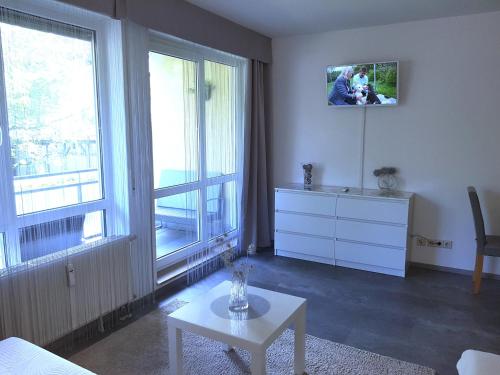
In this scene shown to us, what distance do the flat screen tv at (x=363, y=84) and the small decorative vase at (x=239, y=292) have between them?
255cm

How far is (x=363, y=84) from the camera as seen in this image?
400 centimetres

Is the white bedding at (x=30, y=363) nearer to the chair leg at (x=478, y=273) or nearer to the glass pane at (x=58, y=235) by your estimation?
the glass pane at (x=58, y=235)

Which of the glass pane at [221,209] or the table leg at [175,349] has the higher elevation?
the glass pane at [221,209]

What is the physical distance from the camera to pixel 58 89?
8.44ft

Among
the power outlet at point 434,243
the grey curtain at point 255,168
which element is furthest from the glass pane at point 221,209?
the power outlet at point 434,243

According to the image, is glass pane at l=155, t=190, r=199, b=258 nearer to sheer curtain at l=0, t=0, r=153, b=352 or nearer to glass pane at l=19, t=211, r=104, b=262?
sheer curtain at l=0, t=0, r=153, b=352

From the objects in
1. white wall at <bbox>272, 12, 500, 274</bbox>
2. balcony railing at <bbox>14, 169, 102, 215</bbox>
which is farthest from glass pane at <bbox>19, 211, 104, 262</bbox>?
white wall at <bbox>272, 12, 500, 274</bbox>

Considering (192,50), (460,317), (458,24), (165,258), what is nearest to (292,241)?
(165,258)

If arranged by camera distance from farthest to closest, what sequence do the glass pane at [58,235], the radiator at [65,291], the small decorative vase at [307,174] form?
the small decorative vase at [307,174] < the glass pane at [58,235] < the radiator at [65,291]

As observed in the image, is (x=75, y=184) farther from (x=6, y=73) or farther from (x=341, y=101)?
(x=341, y=101)

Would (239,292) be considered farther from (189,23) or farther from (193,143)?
(189,23)

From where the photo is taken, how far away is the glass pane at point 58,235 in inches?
94.4

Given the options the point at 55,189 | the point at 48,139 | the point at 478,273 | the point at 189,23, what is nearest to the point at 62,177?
the point at 55,189

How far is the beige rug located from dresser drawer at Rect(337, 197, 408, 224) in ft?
5.17
